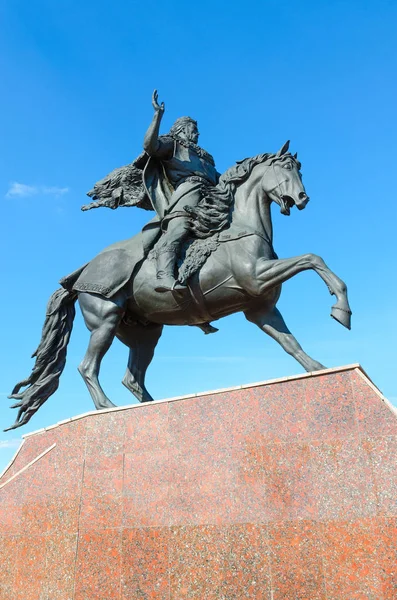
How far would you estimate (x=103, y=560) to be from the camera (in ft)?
19.8

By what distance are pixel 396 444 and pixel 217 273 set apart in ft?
10.5

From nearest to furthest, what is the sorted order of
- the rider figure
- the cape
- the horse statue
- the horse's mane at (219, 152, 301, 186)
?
1. the horse statue
2. the rider figure
3. the horse's mane at (219, 152, 301, 186)
4. the cape

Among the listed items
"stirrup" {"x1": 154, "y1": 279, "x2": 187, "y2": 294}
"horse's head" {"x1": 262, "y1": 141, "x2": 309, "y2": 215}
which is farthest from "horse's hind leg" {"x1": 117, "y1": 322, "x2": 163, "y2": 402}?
"horse's head" {"x1": 262, "y1": 141, "x2": 309, "y2": 215}

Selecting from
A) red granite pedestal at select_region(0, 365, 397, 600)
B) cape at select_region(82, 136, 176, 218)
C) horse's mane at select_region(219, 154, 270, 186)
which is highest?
cape at select_region(82, 136, 176, 218)

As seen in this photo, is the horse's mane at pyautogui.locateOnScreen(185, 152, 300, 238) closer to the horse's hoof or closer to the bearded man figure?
the bearded man figure

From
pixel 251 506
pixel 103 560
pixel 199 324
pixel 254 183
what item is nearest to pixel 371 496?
pixel 251 506

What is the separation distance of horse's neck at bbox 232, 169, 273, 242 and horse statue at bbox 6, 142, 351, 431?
0.04 ft

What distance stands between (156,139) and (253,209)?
1814 millimetres

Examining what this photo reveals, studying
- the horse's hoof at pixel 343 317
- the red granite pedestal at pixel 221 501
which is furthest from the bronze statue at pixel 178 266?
the red granite pedestal at pixel 221 501

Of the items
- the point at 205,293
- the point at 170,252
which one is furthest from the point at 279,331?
the point at 170,252

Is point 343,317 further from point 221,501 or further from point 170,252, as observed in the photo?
point 170,252

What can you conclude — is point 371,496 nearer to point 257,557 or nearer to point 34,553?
point 257,557

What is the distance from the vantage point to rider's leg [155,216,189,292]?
7.20 meters

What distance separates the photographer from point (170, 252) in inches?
290
